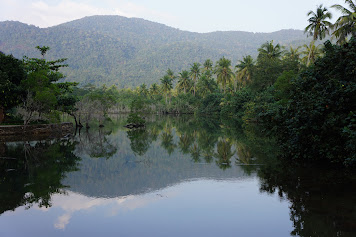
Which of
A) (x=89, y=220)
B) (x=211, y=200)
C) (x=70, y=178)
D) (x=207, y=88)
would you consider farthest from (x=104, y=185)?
(x=207, y=88)

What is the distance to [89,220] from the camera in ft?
26.6

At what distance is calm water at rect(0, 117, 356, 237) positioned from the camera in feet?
24.4

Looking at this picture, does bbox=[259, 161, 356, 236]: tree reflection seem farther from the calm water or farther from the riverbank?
the riverbank

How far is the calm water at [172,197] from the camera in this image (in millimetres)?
7434

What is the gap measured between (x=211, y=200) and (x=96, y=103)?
35.6 metres

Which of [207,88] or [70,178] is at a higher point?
[207,88]

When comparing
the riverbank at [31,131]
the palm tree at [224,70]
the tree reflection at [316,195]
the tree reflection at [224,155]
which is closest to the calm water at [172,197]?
the tree reflection at [316,195]

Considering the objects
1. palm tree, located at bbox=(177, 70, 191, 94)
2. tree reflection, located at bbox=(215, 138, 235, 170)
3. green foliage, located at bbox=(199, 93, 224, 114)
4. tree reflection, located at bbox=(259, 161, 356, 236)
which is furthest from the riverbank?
palm tree, located at bbox=(177, 70, 191, 94)

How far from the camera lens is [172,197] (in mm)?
10039

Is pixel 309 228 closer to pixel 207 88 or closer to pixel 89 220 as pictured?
pixel 89 220

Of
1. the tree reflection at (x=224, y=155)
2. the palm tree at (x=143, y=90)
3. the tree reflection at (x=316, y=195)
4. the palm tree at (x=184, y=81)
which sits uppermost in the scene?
the palm tree at (x=184, y=81)

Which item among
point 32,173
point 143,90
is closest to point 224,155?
point 32,173

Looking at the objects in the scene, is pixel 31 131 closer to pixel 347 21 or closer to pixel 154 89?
pixel 347 21

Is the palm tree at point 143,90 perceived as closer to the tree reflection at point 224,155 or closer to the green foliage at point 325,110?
the tree reflection at point 224,155
